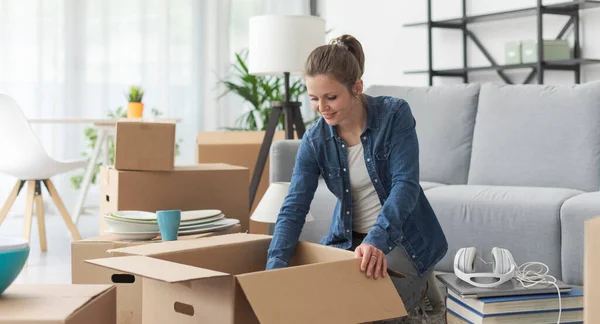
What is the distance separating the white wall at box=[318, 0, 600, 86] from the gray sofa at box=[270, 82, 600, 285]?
51.5 inches

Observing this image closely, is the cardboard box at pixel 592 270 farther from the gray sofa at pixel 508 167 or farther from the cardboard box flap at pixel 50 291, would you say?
the gray sofa at pixel 508 167

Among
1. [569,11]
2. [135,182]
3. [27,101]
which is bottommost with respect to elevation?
[135,182]

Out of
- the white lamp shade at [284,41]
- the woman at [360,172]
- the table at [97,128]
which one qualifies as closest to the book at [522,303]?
the woman at [360,172]

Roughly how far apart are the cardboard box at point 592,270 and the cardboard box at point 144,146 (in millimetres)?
1771

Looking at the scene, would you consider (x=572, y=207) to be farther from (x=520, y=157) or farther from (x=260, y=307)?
(x=260, y=307)

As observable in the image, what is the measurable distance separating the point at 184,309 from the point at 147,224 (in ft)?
2.86

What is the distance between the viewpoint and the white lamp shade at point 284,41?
3.76 m

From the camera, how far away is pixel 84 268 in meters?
2.26

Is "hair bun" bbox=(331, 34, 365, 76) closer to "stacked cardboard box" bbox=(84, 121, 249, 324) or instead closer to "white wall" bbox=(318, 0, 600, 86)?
"stacked cardboard box" bbox=(84, 121, 249, 324)

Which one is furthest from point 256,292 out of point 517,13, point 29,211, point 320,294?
point 517,13

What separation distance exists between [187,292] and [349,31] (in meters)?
5.01

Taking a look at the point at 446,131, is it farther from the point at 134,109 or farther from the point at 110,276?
the point at 134,109

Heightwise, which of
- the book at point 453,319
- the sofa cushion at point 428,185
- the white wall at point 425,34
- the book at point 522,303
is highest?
the white wall at point 425,34

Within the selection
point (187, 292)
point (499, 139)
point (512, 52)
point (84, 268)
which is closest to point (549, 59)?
point (512, 52)
